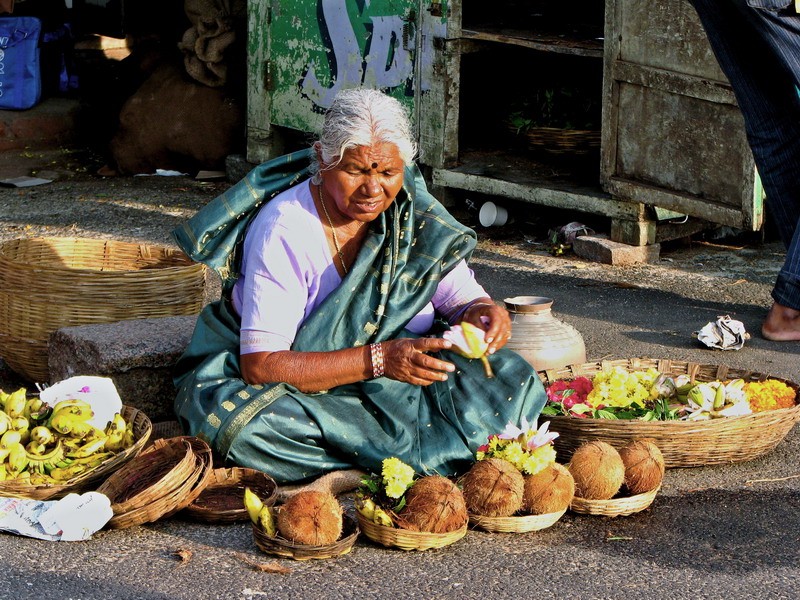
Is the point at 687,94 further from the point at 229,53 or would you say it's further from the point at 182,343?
the point at 229,53

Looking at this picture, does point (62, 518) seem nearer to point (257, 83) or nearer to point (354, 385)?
point (354, 385)

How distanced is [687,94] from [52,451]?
4.06 metres

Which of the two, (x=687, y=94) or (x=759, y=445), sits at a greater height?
(x=687, y=94)

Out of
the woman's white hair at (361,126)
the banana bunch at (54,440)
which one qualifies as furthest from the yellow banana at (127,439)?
the woman's white hair at (361,126)

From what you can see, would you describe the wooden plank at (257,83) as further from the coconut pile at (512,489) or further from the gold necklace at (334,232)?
the coconut pile at (512,489)

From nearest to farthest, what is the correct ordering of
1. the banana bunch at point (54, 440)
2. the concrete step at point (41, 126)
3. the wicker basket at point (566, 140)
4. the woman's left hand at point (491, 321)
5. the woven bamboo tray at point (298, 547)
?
the woven bamboo tray at point (298, 547), the banana bunch at point (54, 440), the woman's left hand at point (491, 321), the wicker basket at point (566, 140), the concrete step at point (41, 126)

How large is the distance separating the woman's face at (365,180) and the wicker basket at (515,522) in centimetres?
102

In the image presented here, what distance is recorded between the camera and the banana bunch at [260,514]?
3.40 m

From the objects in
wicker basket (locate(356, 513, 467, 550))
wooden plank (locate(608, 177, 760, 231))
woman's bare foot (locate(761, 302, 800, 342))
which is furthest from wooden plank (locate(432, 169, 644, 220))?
wicker basket (locate(356, 513, 467, 550))

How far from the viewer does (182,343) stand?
448 centimetres

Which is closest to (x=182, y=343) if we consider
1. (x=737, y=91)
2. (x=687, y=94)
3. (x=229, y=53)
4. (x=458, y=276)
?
(x=458, y=276)

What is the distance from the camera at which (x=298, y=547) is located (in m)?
3.34

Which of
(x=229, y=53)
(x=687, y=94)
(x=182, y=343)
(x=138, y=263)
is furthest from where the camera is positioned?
(x=229, y=53)

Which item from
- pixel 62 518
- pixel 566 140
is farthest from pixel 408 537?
pixel 566 140
